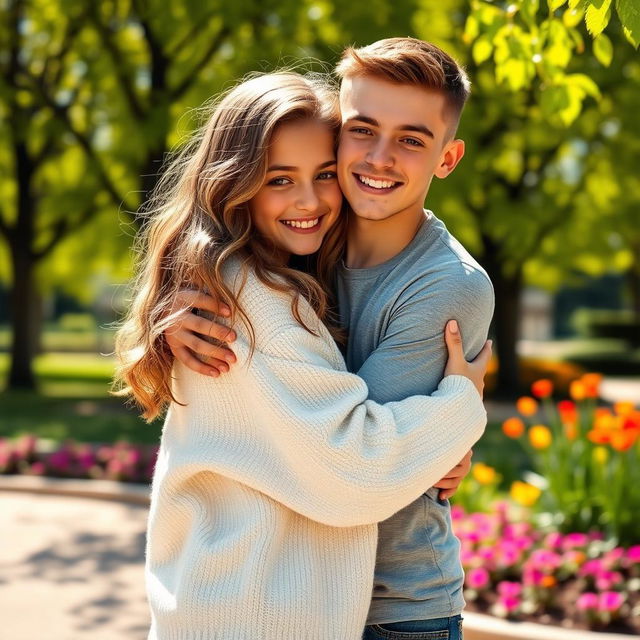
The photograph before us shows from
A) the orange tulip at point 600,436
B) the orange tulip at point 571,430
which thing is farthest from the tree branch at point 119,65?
the orange tulip at point 600,436

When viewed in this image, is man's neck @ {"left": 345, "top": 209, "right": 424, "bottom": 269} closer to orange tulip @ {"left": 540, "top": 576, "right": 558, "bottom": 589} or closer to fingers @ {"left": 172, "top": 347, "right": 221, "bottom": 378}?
fingers @ {"left": 172, "top": 347, "right": 221, "bottom": 378}

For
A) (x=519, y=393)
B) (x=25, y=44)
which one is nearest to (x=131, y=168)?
(x=25, y=44)

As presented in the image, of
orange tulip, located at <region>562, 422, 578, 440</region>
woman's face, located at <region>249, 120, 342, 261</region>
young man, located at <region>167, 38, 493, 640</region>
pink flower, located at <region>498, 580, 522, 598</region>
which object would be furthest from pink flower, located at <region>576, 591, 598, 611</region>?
woman's face, located at <region>249, 120, 342, 261</region>

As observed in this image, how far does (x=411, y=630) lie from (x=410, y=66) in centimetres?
137

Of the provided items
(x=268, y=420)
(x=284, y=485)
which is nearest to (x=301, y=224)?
(x=268, y=420)

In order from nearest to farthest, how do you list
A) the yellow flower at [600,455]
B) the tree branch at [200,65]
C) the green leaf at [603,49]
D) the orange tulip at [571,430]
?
the green leaf at [603,49] → the yellow flower at [600,455] → the orange tulip at [571,430] → the tree branch at [200,65]

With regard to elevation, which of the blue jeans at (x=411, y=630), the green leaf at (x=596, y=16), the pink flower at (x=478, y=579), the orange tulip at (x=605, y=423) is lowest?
the pink flower at (x=478, y=579)

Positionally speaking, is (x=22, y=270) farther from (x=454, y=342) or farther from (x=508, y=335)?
(x=454, y=342)

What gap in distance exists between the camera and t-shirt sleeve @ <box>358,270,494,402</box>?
222 cm

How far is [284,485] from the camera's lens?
206cm

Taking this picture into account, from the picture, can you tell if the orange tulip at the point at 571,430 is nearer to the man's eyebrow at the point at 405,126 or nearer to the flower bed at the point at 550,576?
the flower bed at the point at 550,576

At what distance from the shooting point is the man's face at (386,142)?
7.79 ft

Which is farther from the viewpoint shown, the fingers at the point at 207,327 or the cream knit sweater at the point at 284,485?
the fingers at the point at 207,327

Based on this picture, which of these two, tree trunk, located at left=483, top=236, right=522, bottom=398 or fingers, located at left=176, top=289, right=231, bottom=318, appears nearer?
fingers, located at left=176, top=289, right=231, bottom=318
